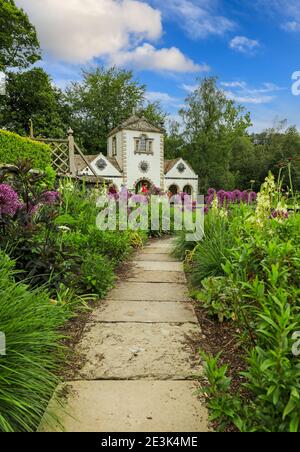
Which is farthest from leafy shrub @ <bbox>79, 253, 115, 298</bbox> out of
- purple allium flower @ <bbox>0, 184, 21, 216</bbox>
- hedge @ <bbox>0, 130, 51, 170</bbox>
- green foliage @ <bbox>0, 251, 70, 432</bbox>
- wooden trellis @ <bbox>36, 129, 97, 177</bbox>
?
wooden trellis @ <bbox>36, 129, 97, 177</bbox>

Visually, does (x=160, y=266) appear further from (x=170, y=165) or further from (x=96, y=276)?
(x=170, y=165)

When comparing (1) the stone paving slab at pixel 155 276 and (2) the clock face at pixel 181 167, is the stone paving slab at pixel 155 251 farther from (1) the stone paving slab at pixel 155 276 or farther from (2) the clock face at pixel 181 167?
(2) the clock face at pixel 181 167

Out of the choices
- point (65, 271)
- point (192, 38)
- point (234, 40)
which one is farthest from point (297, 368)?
point (192, 38)

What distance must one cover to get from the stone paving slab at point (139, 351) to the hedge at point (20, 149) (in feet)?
25.3

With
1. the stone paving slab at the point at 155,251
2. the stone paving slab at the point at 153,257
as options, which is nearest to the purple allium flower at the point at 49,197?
the stone paving slab at the point at 153,257

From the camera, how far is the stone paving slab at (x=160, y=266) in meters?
4.57

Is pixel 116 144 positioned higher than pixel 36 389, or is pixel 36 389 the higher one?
pixel 116 144

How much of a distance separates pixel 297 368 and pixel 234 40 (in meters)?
4.49

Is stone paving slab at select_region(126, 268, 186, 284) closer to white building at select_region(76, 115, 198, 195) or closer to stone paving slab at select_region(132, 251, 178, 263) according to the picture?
stone paving slab at select_region(132, 251, 178, 263)

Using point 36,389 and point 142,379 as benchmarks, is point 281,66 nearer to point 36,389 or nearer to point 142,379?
point 142,379

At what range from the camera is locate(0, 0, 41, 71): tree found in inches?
838

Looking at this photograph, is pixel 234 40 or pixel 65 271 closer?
pixel 65 271

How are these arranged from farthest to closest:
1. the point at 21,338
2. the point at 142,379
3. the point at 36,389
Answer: the point at 142,379, the point at 21,338, the point at 36,389
